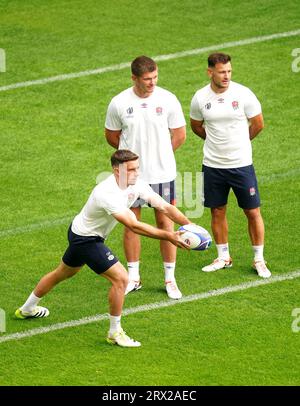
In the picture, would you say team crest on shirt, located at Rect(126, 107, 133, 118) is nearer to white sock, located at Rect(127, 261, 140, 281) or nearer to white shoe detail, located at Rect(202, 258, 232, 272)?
white sock, located at Rect(127, 261, 140, 281)

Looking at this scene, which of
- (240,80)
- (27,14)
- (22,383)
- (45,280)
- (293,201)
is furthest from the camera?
(27,14)

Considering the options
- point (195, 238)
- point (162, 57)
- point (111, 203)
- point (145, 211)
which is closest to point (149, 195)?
point (111, 203)

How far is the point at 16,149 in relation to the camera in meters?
16.8

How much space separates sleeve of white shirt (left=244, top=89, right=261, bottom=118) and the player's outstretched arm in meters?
2.28

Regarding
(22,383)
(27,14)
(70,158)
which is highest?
(27,14)

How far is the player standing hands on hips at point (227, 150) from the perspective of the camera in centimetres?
1320

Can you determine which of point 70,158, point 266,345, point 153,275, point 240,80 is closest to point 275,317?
point 266,345

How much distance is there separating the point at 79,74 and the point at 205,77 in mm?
1837

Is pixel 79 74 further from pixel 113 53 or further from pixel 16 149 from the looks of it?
pixel 16 149

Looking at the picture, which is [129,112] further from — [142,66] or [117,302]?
[117,302]

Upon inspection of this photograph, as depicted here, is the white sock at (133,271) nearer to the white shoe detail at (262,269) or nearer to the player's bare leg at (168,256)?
the player's bare leg at (168,256)

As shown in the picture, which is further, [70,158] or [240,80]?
[240,80]

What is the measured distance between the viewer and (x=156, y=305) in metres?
12.8

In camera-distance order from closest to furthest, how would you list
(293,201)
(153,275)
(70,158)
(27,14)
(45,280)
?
(45,280) → (153,275) → (293,201) → (70,158) → (27,14)
